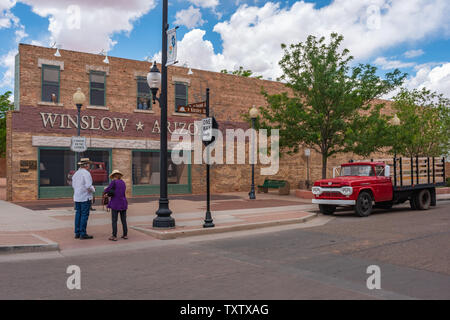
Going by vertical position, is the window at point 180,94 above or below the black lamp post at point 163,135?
above

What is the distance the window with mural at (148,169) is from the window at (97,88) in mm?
3422

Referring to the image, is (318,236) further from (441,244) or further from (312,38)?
(312,38)

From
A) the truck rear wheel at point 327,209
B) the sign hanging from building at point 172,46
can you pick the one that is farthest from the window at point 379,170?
the sign hanging from building at point 172,46

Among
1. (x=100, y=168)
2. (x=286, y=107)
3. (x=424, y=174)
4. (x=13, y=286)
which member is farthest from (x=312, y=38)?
(x=13, y=286)

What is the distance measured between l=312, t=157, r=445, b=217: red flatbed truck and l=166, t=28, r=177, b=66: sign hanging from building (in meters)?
7.24

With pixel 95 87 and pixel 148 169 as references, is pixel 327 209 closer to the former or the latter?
pixel 148 169

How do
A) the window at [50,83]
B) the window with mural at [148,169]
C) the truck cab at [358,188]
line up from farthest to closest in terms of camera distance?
the window with mural at [148,169]
the window at [50,83]
the truck cab at [358,188]

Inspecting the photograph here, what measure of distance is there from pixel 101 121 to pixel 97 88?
181 centimetres

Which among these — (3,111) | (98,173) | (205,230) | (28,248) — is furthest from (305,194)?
(3,111)

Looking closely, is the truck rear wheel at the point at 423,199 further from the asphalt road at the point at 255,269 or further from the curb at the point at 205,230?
the curb at the point at 205,230

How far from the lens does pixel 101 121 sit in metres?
21.9

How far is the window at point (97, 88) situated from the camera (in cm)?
2184

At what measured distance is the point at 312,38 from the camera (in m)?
21.1

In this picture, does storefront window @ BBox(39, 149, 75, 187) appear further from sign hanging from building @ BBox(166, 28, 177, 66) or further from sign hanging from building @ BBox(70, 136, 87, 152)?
sign hanging from building @ BBox(166, 28, 177, 66)
